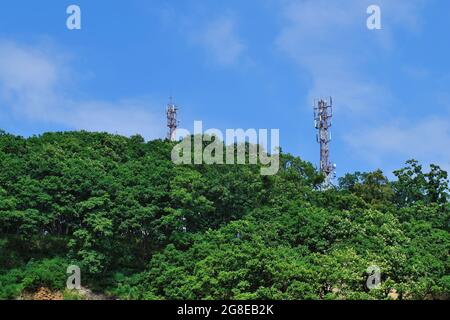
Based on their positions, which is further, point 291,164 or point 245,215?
point 291,164

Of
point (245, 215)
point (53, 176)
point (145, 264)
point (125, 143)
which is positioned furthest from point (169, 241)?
point (125, 143)

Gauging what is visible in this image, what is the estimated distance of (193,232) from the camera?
3456 centimetres

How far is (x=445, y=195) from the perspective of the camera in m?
41.2

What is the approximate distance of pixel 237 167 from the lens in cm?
3784

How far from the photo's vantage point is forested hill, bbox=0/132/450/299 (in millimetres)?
27984

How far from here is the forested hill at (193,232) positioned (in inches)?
1102
